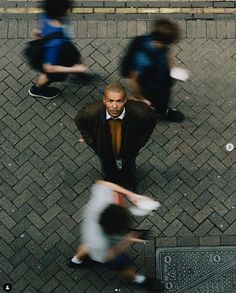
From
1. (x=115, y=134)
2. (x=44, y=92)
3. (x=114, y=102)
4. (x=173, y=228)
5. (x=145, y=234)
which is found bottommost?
(x=173, y=228)

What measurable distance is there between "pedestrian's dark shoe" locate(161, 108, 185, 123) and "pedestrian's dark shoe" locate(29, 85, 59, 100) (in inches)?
60.9

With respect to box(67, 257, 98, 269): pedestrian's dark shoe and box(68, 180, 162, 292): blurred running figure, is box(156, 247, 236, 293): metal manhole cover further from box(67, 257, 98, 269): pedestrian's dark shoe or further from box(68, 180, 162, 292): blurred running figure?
box(67, 257, 98, 269): pedestrian's dark shoe

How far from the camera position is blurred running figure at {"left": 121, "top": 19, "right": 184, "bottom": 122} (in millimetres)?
6012

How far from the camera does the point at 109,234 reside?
17.6 ft

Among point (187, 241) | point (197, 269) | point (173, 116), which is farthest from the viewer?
point (173, 116)

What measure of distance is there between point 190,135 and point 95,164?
135 centimetres

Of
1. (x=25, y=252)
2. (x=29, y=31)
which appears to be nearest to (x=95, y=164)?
(x=25, y=252)

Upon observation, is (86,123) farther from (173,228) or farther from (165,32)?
(173,228)

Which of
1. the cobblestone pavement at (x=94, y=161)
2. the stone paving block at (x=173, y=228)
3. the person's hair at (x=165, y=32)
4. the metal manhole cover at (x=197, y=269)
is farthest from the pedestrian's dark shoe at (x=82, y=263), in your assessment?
the person's hair at (x=165, y=32)

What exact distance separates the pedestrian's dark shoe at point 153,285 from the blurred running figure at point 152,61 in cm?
224

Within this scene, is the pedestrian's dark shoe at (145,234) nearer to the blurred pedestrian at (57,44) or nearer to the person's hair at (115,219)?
the person's hair at (115,219)

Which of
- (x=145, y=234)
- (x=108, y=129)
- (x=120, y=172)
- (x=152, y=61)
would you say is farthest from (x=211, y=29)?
(x=145, y=234)

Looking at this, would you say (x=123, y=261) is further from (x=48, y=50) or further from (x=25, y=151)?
(x=48, y=50)

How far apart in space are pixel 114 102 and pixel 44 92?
2.16 m
